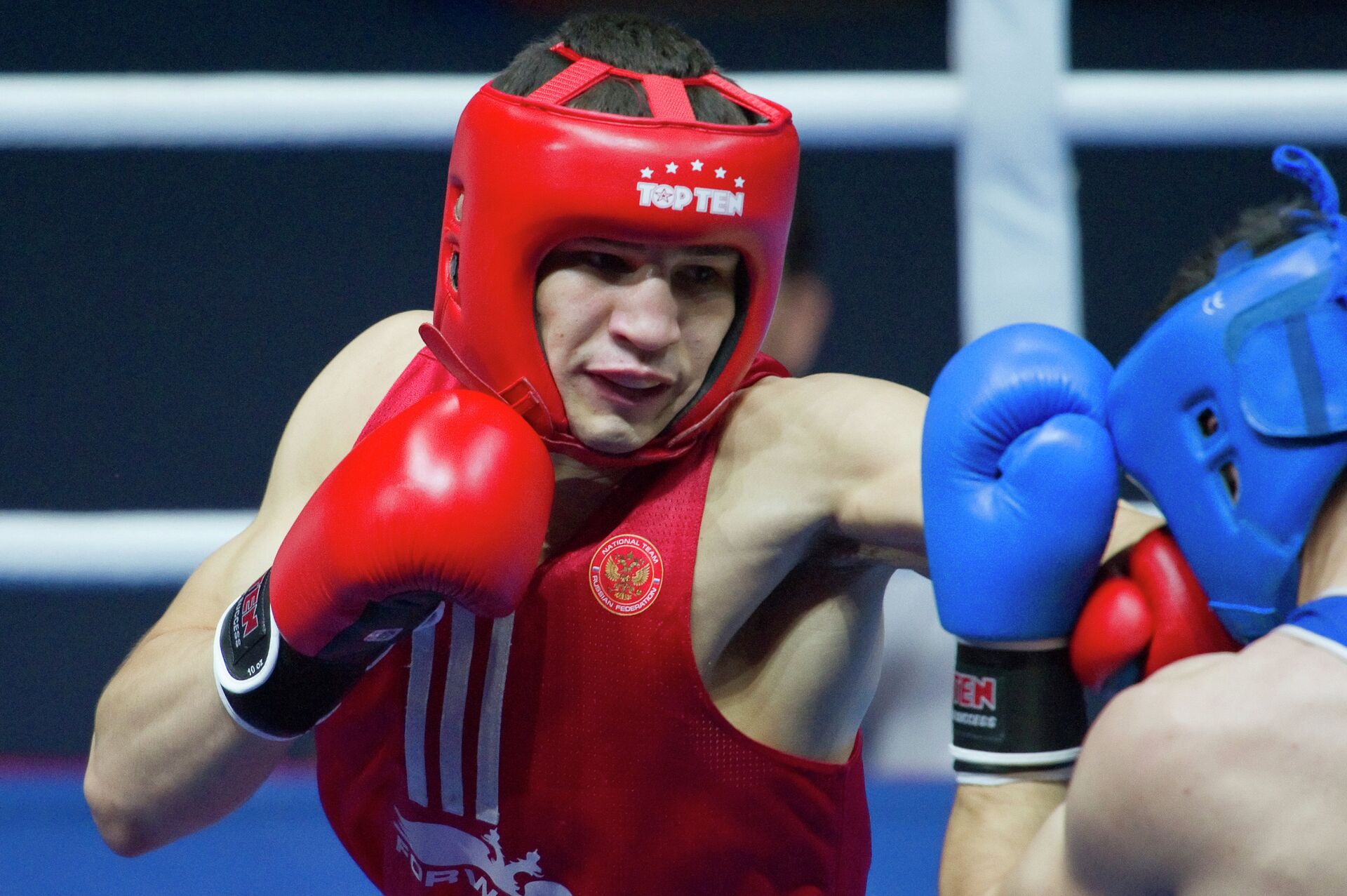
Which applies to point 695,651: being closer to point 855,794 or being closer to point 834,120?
point 855,794

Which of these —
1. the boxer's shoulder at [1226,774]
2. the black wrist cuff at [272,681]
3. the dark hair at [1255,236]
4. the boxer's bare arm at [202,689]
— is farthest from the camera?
the boxer's bare arm at [202,689]

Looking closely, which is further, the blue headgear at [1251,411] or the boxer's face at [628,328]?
the boxer's face at [628,328]

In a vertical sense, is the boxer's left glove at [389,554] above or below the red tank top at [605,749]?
above

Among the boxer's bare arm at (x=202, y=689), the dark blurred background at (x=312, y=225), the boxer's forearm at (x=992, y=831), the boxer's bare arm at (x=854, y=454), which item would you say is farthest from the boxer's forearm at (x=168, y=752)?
the dark blurred background at (x=312, y=225)

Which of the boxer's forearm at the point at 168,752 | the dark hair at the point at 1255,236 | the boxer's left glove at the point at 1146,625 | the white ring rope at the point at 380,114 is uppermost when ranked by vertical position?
the dark hair at the point at 1255,236

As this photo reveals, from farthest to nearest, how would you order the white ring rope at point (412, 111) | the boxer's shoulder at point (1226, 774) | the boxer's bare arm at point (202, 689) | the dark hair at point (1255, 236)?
the white ring rope at point (412, 111)
the boxer's bare arm at point (202, 689)
the dark hair at point (1255, 236)
the boxer's shoulder at point (1226, 774)

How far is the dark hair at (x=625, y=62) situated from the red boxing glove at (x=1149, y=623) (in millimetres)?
633

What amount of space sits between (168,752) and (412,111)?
4.96ft

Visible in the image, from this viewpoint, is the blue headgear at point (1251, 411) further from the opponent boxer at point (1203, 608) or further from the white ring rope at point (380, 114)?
the white ring rope at point (380, 114)

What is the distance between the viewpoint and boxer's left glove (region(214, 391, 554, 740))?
140 cm

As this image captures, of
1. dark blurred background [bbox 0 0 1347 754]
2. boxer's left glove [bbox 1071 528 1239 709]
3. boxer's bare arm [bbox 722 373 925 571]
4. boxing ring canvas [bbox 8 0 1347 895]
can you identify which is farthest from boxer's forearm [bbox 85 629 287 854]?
dark blurred background [bbox 0 0 1347 754]

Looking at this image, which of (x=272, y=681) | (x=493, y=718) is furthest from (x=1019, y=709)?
(x=272, y=681)

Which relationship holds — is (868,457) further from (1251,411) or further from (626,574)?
(1251,411)

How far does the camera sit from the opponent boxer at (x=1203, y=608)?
3.45ft
